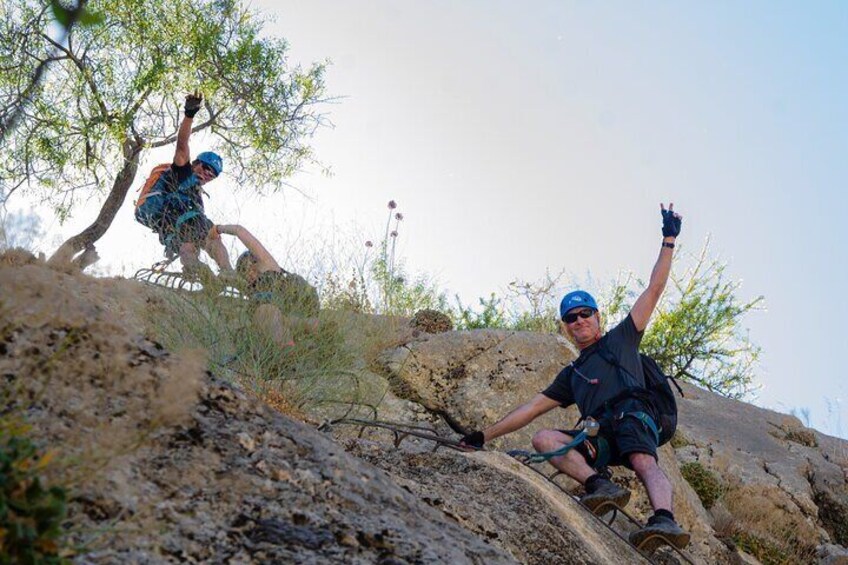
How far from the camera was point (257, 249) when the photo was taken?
859 centimetres

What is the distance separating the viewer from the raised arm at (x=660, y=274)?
21.2 ft

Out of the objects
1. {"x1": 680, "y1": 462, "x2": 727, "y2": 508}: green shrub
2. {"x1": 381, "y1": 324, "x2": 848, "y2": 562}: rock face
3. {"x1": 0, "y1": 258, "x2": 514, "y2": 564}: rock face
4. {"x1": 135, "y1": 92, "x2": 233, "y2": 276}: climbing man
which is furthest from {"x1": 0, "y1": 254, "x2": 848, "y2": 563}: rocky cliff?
{"x1": 680, "y1": 462, "x2": 727, "y2": 508}: green shrub

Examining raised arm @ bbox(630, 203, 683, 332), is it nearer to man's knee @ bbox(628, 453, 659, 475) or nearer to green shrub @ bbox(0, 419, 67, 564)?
man's knee @ bbox(628, 453, 659, 475)

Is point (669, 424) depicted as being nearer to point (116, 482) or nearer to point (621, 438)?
point (621, 438)

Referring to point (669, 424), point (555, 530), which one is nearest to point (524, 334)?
point (669, 424)

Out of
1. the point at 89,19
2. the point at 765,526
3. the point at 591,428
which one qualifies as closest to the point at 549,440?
the point at 591,428

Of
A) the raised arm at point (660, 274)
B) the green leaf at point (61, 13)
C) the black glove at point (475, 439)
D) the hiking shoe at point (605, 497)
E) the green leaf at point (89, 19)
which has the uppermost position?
the raised arm at point (660, 274)

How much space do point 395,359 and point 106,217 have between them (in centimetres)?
760

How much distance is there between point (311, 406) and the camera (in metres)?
7.43

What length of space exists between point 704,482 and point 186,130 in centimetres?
625

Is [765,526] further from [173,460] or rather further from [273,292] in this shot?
[173,460]

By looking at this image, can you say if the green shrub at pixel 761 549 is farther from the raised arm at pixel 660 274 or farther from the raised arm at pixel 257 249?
the raised arm at pixel 257 249

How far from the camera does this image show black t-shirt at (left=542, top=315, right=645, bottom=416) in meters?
6.54

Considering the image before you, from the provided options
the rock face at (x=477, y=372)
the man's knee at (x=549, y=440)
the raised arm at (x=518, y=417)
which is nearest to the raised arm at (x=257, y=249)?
the rock face at (x=477, y=372)
